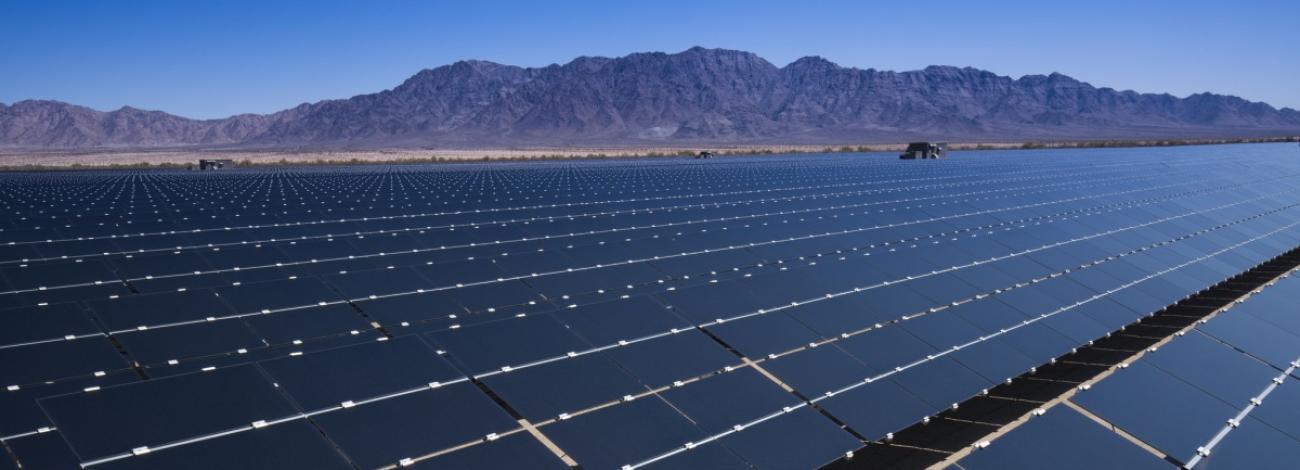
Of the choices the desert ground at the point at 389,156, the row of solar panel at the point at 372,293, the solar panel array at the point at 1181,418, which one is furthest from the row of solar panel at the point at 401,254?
the desert ground at the point at 389,156

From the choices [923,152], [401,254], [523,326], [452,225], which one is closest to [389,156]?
[923,152]

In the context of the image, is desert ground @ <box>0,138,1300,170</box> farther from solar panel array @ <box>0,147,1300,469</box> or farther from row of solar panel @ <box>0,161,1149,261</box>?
solar panel array @ <box>0,147,1300,469</box>

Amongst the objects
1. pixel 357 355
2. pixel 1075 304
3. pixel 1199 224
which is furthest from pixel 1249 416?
pixel 1199 224

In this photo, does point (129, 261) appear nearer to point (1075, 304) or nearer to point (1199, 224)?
point (1075, 304)

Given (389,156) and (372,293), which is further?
(389,156)

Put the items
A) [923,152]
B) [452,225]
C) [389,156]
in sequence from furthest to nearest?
[389,156] → [923,152] → [452,225]

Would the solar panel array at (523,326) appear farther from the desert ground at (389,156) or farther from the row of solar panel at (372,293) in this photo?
the desert ground at (389,156)

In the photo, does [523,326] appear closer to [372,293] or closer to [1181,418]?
[372,293]
